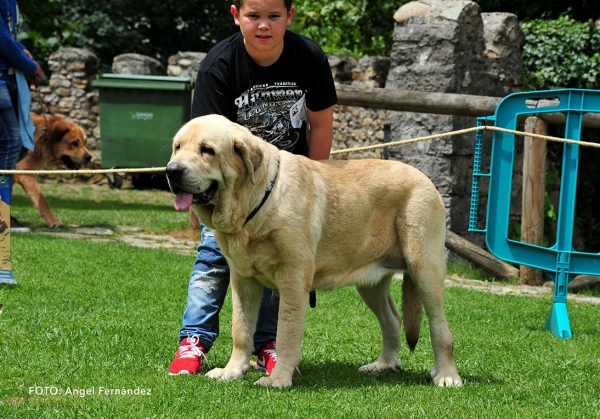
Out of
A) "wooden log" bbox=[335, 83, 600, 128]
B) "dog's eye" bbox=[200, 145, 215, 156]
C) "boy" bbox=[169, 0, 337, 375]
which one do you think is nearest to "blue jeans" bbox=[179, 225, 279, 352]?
"boy" bbox=[169, 0, 337, 375]

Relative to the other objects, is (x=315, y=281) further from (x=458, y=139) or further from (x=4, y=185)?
(x=458, y=139)

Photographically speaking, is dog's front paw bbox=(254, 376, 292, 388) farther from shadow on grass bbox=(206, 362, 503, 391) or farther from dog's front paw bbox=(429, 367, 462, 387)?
dog's front paw bbox=(429, 367, 462, 387)

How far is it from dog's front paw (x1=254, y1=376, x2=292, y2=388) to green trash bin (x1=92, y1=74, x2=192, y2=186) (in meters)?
10.8

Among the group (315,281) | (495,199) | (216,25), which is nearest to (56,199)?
(495,199)

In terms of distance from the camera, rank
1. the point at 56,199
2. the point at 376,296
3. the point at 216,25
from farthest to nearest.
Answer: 1. the point at 216,25
2. the point at 56,199
3. the point at 376,296

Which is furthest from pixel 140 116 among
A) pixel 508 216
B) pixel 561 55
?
pixel 508 216

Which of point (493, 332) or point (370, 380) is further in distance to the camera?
point (493, 332)

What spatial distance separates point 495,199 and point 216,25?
2081 centimetres

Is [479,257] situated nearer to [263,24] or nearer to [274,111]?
[274,111]

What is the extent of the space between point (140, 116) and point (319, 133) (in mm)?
10659

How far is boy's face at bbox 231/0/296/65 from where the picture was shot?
172 inches

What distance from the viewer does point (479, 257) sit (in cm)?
880

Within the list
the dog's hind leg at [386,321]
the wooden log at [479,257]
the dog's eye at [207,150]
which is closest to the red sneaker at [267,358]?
the dog's hind leg at [386,321]

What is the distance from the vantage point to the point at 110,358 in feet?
15.2
